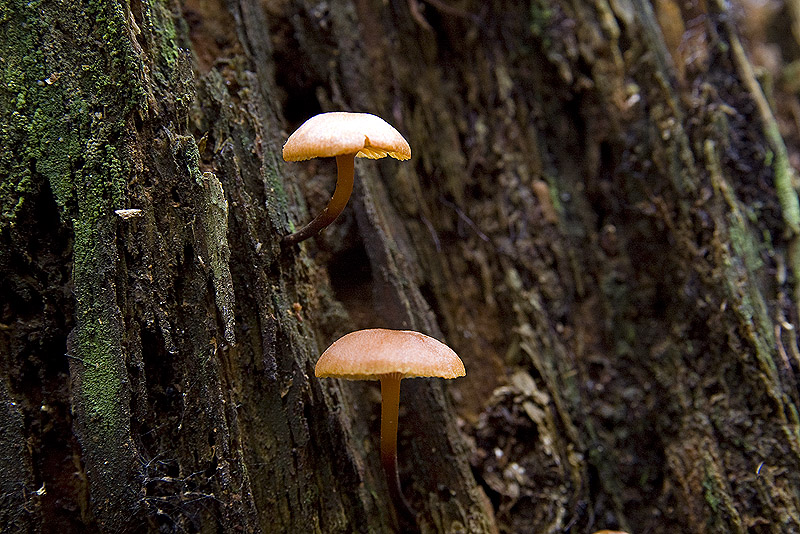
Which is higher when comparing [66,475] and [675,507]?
[66,475]

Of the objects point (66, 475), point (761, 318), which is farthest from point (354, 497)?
point (761, 318)

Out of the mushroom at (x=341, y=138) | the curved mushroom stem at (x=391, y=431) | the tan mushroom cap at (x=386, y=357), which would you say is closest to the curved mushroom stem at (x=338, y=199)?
the mushroom at (x=341, y=138)

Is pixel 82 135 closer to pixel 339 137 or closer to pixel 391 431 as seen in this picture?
pixel 339 137

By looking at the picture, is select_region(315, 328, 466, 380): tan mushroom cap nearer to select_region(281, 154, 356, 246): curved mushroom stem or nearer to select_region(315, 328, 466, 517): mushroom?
select_region(315, 328, 466, 517): mushroom

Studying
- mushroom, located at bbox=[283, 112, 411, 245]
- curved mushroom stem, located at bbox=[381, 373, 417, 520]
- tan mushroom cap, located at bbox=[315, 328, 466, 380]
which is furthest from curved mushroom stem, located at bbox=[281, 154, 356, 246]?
curved mushroom stem, located at bbox=[381, 373, 417, 520]

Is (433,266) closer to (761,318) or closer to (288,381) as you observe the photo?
(288,381)

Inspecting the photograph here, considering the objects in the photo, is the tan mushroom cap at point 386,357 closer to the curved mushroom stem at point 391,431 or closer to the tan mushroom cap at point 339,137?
the curved mushroom stem at point 391,431
